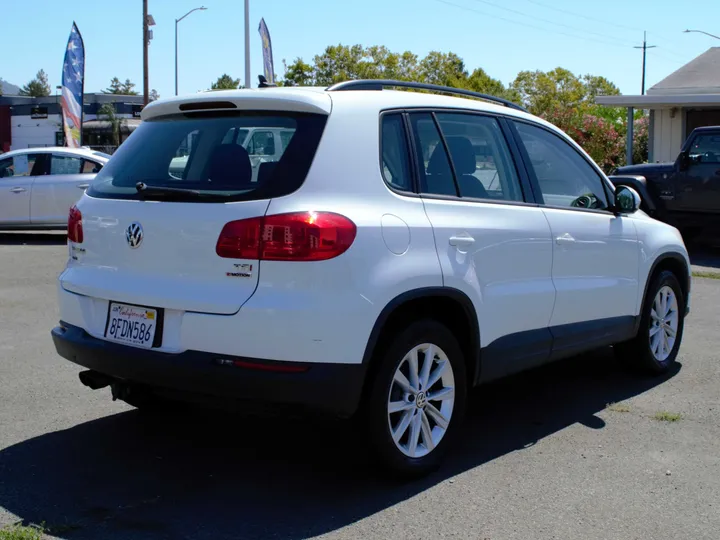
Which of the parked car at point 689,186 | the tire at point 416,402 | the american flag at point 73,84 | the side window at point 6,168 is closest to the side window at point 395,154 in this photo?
the tire at point 416,402

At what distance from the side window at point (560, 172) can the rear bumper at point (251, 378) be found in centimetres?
215

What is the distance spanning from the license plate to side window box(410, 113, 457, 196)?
1.49m

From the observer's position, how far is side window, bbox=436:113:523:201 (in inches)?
195

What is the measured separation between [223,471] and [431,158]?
195 centimetres

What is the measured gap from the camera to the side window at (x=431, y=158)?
4.66 m

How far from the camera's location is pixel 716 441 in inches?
207

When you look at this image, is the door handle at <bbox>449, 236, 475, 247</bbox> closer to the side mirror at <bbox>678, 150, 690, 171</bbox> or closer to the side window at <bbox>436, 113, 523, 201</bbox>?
the side window at <bbox>436, 113, 523, 201</bbox>

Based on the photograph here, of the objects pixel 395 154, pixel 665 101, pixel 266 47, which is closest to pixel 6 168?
pixel 395 154

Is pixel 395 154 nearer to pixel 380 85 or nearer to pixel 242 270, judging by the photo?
pixel 380 85

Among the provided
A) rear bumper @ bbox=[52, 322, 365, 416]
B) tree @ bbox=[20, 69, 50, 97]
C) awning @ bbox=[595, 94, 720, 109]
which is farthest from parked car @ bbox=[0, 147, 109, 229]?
tree @ bbox=[20, 69, 50, 97]

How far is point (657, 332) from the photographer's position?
670cm

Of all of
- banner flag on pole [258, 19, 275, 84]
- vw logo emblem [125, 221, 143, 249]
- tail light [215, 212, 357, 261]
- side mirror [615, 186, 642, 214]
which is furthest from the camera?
banner flag on pole [258, 19, 275, 84]

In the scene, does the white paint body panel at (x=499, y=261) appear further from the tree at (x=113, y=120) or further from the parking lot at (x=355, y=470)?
the tree at (x=113, y=120)

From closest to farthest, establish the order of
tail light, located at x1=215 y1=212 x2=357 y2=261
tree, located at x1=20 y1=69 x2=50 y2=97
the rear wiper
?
tail light, located at x1=215 y1=212 x2=357 y2=261 < the rear wiper < tree, located at x1=20 y1=69 x2=50 y2=97
